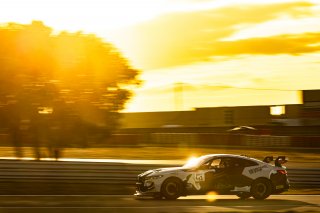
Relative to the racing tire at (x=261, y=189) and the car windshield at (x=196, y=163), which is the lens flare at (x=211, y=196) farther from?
the racing tire at (x=261, y=189)

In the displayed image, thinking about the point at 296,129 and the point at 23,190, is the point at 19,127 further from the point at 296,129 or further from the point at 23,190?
the point at 296,129

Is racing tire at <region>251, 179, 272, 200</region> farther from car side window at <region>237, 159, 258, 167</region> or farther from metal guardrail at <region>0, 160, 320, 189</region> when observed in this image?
metal guardrail at <region>0, 160, 320, 189</region>

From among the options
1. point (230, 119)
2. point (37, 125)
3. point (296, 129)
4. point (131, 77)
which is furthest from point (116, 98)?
point (230, 119)

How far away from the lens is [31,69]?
26.8 metres

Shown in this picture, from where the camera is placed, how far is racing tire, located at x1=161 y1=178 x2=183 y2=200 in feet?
56.4

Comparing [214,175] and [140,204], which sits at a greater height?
[214,175]

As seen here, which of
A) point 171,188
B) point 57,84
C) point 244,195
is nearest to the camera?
point 171,188

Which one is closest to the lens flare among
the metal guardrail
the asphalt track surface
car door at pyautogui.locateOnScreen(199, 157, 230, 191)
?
the asphalt track surface

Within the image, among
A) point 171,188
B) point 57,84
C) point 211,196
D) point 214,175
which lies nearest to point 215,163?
point 214,175

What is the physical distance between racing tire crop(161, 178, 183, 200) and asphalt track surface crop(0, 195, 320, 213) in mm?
214

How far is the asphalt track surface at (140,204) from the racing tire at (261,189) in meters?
0.25

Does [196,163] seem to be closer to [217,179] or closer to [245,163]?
[217,179]

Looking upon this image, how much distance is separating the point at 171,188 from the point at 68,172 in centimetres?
474

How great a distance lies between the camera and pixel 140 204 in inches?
623
